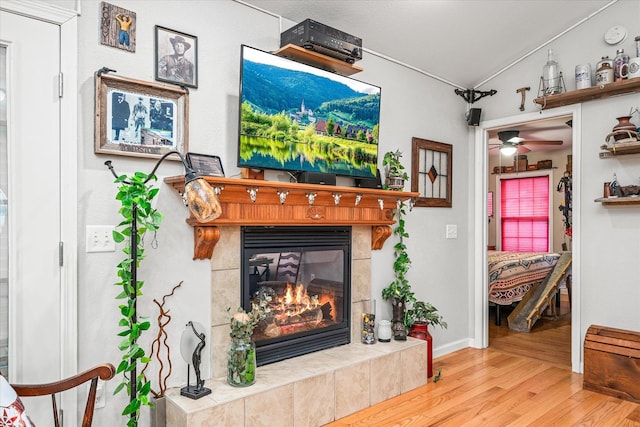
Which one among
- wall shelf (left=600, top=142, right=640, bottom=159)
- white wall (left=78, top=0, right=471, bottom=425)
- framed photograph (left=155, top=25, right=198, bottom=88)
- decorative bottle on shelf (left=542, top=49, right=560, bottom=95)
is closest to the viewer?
white wall (left=78, top=0, right=471, bottom=425)

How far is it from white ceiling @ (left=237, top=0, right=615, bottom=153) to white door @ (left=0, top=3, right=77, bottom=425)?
1.26 m

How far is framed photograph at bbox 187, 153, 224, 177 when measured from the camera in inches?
93.3

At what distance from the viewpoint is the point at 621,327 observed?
338cm

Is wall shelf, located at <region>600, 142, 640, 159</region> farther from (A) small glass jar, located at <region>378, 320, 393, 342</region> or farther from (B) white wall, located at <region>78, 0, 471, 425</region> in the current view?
(A) small glass jar, located at <region>378, 320, 393, 342</region>

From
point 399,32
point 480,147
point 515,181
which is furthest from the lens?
point 515,181

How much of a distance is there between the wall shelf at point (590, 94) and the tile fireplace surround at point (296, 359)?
1.43m

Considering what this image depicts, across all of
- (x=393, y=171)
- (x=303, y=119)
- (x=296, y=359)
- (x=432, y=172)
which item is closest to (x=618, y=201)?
(x=432, y=172)

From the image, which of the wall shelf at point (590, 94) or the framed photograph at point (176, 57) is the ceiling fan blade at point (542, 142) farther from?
the framed photograph at point (176, 57)

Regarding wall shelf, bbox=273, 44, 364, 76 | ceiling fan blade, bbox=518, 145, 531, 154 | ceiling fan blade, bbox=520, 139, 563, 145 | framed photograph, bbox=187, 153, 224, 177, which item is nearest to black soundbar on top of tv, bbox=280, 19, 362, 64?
wall shelf, bbox=273, 44, 364, 76

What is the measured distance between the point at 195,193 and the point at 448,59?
284cm

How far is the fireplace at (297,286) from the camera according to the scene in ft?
9.02

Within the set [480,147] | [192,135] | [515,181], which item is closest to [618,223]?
[480,147]

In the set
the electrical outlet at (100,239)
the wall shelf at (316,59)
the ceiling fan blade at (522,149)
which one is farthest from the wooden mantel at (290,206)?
the ceiling fan blade at (522,149)

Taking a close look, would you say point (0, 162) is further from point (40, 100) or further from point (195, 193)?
point (195, 193)
